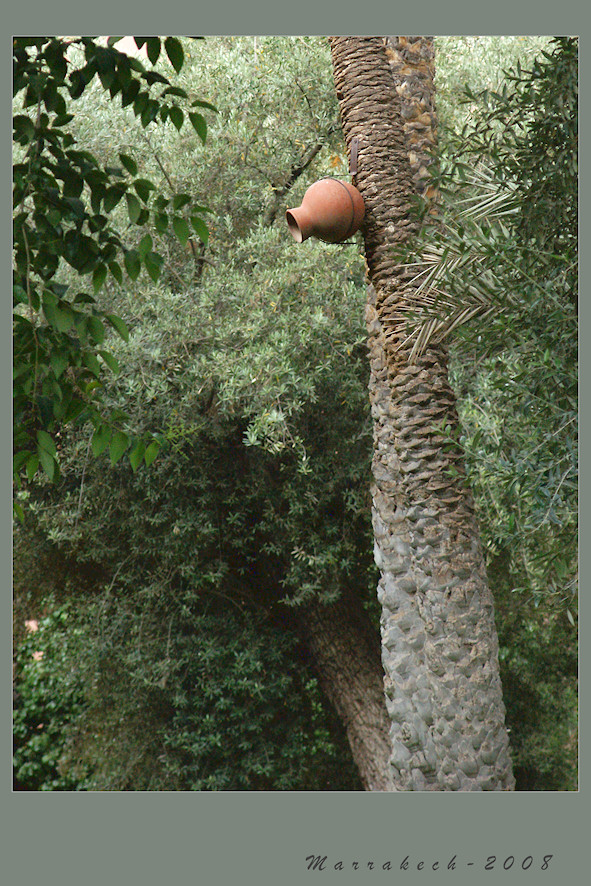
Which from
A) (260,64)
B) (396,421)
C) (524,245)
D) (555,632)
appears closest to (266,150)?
(260,64)

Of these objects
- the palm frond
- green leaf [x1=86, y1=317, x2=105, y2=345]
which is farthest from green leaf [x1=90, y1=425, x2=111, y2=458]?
the palm frond

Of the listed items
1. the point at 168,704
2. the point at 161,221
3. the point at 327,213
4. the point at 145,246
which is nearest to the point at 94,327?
the point at 145,246

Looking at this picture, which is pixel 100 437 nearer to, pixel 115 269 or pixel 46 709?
pixel 115 269

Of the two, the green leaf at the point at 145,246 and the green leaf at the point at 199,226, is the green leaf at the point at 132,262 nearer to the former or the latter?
the green leaf at the point at 145,246

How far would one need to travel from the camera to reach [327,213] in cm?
313

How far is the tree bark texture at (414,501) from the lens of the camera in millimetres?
3242

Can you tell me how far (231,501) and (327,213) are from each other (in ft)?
7.88

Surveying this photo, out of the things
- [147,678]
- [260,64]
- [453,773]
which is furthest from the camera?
[147,678]

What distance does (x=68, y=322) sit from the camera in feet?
6.98

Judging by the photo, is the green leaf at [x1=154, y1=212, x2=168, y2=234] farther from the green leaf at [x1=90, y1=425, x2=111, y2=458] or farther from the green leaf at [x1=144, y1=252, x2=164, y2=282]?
the green leaf at [x1=90, y1=425, x2=111, y2=458]

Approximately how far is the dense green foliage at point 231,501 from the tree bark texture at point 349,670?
0.54 ft

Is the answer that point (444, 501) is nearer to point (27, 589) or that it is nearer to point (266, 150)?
point (266, 150)

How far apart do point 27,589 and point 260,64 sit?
3944 millimetres

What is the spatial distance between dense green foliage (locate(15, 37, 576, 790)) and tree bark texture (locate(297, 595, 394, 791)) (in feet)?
0.54
